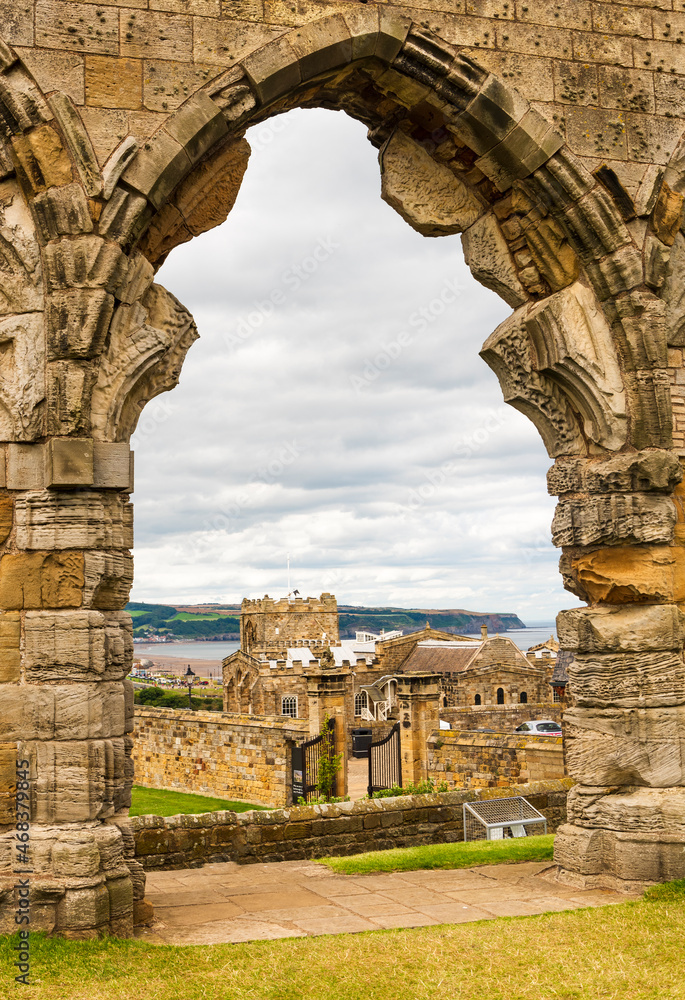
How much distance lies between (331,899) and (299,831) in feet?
6.90

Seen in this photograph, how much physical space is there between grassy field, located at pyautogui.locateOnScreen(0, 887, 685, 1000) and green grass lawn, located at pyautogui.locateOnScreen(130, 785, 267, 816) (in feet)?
44.5

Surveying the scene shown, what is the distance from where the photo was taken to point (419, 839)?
8695 millimetres

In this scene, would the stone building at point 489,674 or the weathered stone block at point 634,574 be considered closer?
the weathered stone block at point 634,574

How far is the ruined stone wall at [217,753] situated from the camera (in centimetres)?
1902

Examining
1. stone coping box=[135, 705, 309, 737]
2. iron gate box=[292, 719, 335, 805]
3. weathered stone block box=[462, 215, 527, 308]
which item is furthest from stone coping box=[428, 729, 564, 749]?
weathered stone block box=[462, 215, 527, 308]

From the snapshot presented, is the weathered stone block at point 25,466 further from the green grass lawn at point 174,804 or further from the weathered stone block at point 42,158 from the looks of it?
the green grass lawn at point 174,804

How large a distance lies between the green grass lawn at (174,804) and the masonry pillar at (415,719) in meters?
2.98

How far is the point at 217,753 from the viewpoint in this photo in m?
20.6

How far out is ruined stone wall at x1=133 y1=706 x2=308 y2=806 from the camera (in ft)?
→ 62.4

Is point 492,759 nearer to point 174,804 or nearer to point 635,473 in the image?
point 174,804

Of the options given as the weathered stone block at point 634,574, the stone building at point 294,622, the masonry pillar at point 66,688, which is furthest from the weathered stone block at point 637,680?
the stone building at point 294,622

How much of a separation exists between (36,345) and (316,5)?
270 cm

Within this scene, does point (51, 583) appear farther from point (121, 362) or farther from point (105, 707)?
point (121, 362)

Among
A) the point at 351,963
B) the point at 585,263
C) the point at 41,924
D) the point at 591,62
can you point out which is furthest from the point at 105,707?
the point at 591,62
